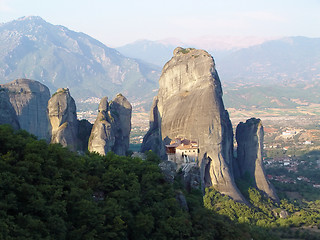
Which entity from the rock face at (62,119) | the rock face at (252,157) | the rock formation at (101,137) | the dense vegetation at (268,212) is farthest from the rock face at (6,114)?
the rock face at (252,157)

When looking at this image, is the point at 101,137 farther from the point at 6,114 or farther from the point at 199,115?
the point at 199,115

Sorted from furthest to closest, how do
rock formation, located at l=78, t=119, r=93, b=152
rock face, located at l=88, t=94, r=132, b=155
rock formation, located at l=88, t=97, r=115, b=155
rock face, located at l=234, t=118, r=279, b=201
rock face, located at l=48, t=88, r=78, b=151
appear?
rock face, located at l=234, t=118, r=279, b=201 < rock formation, located at l=78, t=119, r=93, b=152 < rock face, located at l=48, t=88, r=78, b=151 < rock face, located at l=88, t=94, r=132, b=155 < rock formation, located at l=88, t=97, r=115, b=155

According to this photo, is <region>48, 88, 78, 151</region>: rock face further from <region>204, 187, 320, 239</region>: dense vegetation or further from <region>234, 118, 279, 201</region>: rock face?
<region>234, 118, 279, 201</region>: rock face

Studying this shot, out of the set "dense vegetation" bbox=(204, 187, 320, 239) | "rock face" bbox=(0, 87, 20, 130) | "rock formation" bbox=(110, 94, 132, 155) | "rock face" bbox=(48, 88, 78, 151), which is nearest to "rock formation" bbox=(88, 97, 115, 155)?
"rock face" bbox=(48, 88, 78, 151)

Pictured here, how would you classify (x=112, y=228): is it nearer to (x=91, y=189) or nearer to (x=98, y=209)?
(x=98, y=209)

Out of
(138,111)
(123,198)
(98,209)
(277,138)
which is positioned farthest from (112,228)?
(138,111)

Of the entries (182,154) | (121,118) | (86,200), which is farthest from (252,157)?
(86,200)
